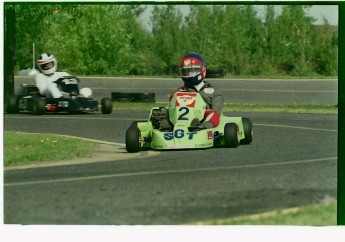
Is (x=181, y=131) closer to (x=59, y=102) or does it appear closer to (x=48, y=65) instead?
(x=48, y=65)

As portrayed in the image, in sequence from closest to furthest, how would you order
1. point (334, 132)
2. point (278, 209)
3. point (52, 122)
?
point (278, 209), point (334, 132), point (52, 122)

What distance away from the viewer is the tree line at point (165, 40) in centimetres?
1636

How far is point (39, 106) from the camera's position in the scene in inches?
751

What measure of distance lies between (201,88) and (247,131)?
3.22 ft

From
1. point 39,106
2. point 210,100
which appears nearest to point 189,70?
point 210,100

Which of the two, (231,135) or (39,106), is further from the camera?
(39,106)

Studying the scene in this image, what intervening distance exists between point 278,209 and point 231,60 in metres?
3.83

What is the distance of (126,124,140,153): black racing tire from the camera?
17.4 metres

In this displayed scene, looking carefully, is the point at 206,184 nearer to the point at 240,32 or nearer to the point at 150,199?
the point at 150,199

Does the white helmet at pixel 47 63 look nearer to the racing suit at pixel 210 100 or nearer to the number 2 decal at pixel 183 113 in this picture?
the racing suit at pixel 210 100

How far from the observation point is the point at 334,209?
14891 millimetres

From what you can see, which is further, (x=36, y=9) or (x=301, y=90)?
(x=301, y=90)

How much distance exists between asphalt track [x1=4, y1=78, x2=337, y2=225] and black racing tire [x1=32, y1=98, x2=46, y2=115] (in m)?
0.79

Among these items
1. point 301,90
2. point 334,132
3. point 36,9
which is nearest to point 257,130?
point 301,90
